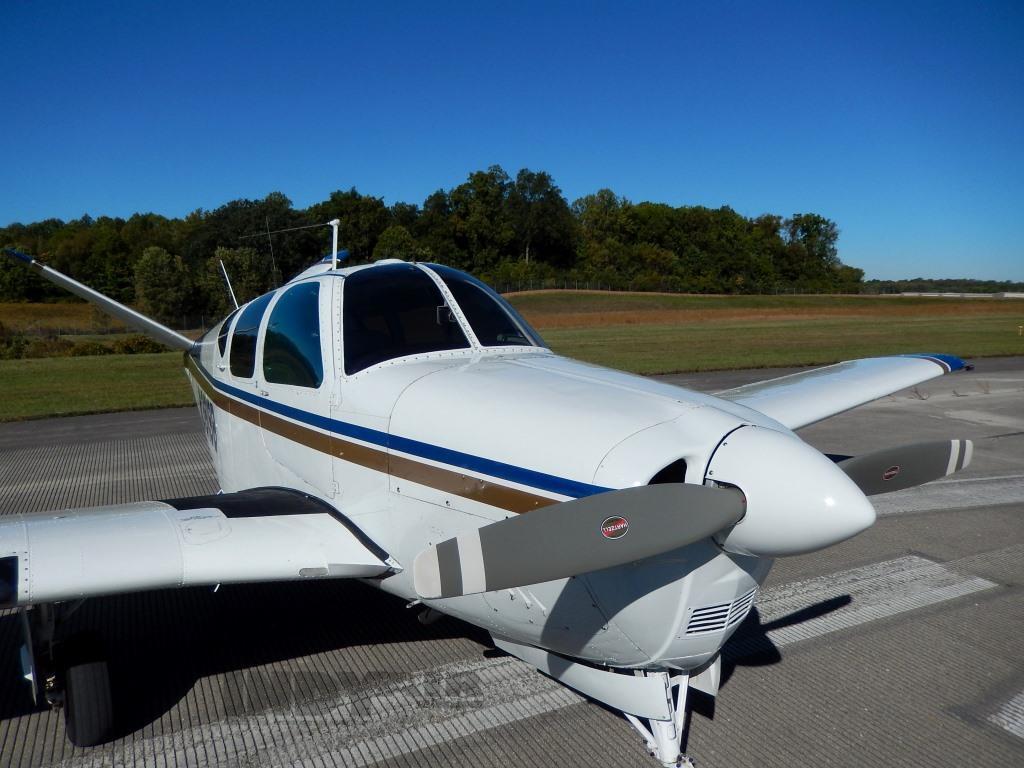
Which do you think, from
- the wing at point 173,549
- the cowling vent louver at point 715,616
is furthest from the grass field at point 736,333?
the cowling vent louver at point 715,616

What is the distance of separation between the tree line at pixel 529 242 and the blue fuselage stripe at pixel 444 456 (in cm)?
4713

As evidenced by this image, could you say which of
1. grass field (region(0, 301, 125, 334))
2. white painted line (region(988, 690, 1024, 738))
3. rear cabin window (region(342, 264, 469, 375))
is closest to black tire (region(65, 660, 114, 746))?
rear cabin window (region(342, 264, 469, 375))

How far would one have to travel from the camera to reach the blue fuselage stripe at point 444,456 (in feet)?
9.16

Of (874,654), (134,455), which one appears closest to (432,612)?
(874,654)

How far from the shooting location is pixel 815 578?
5.68 metres

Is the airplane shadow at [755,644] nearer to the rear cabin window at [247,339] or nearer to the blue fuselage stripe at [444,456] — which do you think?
the blue fuselage stripe at [444,456]

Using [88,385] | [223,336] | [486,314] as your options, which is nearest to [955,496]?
[486,314]

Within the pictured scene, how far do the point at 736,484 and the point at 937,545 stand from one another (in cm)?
494

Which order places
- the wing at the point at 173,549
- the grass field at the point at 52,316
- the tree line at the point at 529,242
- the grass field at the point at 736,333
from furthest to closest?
the tree line at the point at 529,242 < the grass field at the point at 52,316 < the grass field at the point at 736,333 < the wing at the point at 173,549

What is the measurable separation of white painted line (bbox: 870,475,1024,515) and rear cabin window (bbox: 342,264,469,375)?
5.36 metres

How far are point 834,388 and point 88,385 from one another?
18.4m

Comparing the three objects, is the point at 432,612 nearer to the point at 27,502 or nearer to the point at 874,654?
the point at 874,654

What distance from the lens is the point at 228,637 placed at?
4750mm

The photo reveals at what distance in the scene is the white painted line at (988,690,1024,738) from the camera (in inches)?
143
